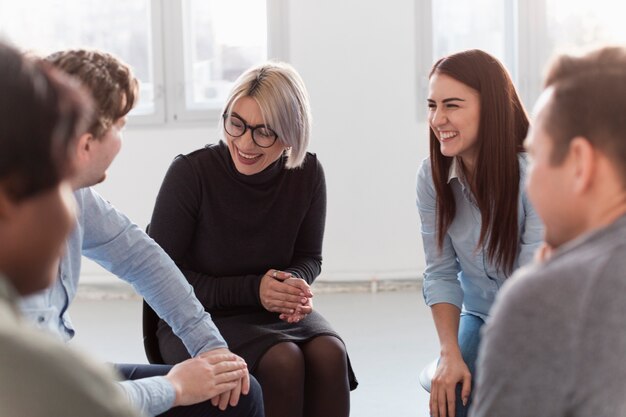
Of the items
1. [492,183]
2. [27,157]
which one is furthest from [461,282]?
[27,157]

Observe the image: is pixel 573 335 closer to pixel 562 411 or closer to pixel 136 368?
pixel 562 411

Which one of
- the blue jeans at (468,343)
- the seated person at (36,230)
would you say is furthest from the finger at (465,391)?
the seated person at (36,230)

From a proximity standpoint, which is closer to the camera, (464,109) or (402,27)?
(464,109)

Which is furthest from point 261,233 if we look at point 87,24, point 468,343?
point 87,24

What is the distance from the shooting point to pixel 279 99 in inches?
104

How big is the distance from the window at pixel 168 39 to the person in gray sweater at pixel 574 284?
15.7ft

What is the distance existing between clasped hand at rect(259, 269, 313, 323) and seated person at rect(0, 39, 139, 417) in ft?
5.28

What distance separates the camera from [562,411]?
45.3 inches

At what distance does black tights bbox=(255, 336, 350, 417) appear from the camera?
2436mm

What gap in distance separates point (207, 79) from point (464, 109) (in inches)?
146

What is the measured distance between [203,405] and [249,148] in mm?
841

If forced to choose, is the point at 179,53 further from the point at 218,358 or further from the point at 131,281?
the point at 218,358

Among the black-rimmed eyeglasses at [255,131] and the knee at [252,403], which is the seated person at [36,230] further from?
the black-rimmed eyeglasses at [255,131]

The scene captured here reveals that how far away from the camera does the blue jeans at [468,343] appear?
2.35m
